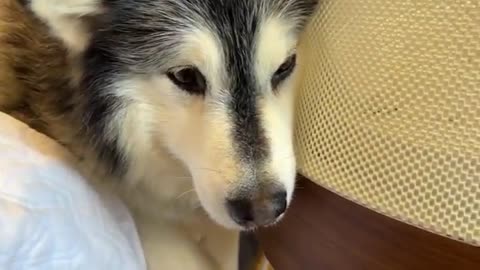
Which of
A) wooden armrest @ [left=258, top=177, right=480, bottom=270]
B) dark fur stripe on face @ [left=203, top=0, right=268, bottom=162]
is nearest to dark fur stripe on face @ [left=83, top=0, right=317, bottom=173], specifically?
dark fur stripe on face @ [left=203, top=0, right=268, bottom=162]

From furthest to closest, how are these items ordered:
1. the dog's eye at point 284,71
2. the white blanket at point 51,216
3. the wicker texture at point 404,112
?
the dog's eye at point 284,71, the white blanket at point 51,216, the wicker texture at point 404,112

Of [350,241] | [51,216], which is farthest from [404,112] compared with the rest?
[51,216]

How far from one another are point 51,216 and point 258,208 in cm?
24

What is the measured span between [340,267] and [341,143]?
6.9 inches

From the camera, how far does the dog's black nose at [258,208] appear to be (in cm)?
75

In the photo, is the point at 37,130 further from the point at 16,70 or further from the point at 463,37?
the point at 463,37

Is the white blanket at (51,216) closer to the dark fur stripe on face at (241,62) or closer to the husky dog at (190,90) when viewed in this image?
the husky dog at (190,90)

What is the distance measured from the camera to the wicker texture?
60 centimetres

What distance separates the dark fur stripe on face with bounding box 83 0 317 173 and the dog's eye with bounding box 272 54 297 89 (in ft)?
0.14

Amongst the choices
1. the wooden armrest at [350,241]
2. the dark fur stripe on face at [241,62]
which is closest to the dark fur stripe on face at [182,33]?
the dark fur stripe on face at [241,62]

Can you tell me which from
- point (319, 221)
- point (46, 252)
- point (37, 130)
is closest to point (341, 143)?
point (319, 221)

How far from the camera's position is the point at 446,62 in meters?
0.61

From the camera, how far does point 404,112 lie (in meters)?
0.64

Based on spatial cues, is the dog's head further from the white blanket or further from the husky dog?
the white blanket
